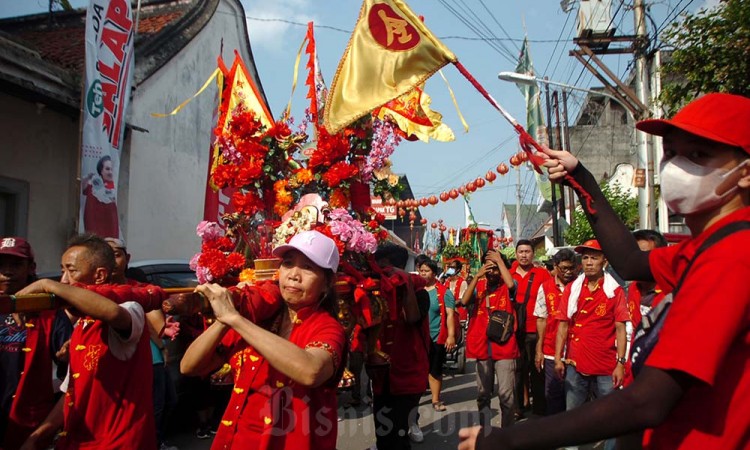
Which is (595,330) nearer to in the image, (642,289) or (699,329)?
(642,289)

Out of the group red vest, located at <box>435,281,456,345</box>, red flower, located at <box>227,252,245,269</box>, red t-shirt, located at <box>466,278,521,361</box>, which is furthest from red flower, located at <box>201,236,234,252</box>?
red vest, located at <box>435,281,456,345</box>

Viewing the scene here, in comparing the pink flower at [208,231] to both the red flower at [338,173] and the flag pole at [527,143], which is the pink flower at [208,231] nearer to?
the red flower at [338,173]

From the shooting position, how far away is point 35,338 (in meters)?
3.20

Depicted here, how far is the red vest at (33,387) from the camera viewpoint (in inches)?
122

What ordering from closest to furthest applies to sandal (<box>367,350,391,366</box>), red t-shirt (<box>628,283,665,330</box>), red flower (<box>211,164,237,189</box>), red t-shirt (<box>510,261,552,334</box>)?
red flower (<box>211,164,237,189</box>)
sandal (<box>367,350,391,366</box>)
red t-shirt (<box>628,283,665,330</box>)
red t-shirt (<box>510,261,552,334</box>)

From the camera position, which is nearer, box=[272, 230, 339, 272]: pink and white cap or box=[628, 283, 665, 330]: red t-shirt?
box=[272, 230, 339, 272]: pink and white cap

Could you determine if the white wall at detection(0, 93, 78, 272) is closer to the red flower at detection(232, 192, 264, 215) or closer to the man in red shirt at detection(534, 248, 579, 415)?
the red flower at detection(232, 192, 264, 215)

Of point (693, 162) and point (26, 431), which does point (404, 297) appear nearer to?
point (26, 431)

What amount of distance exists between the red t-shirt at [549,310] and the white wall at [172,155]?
7649mm

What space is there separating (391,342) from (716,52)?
17.4 ft

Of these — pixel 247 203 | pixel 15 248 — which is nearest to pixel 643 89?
pixel 247 203

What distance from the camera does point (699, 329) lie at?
1255mm

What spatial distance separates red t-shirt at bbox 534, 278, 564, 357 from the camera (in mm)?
6691

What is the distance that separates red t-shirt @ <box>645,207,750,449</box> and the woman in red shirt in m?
1.31
